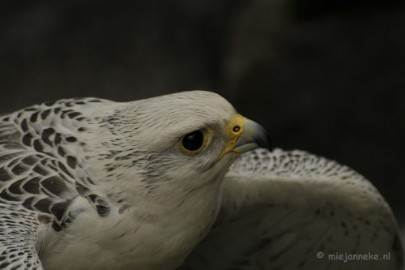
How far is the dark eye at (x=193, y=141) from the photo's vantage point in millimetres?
5938

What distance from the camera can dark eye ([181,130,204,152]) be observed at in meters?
5.94

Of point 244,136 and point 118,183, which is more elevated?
point 244,136

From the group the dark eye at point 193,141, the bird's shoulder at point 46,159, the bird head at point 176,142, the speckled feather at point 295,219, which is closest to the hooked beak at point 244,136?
the bird head at point 176,142

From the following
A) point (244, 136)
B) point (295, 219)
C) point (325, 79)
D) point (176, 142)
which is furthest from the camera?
point (325, 79)

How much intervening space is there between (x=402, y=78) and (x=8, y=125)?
628cm

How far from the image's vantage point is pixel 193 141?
596cm

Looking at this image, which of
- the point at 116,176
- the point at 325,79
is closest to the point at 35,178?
the point at 116,176

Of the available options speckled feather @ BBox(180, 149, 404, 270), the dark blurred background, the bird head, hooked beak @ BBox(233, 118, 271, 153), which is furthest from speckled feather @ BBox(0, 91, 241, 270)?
the dark blurred background

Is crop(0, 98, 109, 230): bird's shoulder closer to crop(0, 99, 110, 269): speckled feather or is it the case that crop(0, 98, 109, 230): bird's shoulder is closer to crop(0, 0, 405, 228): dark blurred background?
crop(0, 99, 110, 269): speckled feather

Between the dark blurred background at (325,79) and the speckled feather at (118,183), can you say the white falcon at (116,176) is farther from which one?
the dark blurred background at (325,79)

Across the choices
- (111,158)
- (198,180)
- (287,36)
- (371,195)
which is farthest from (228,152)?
(287,36)

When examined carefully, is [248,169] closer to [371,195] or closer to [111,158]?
[371,195]

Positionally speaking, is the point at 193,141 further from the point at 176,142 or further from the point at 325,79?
the point at 325,79

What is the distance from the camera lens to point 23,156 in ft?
20.1
